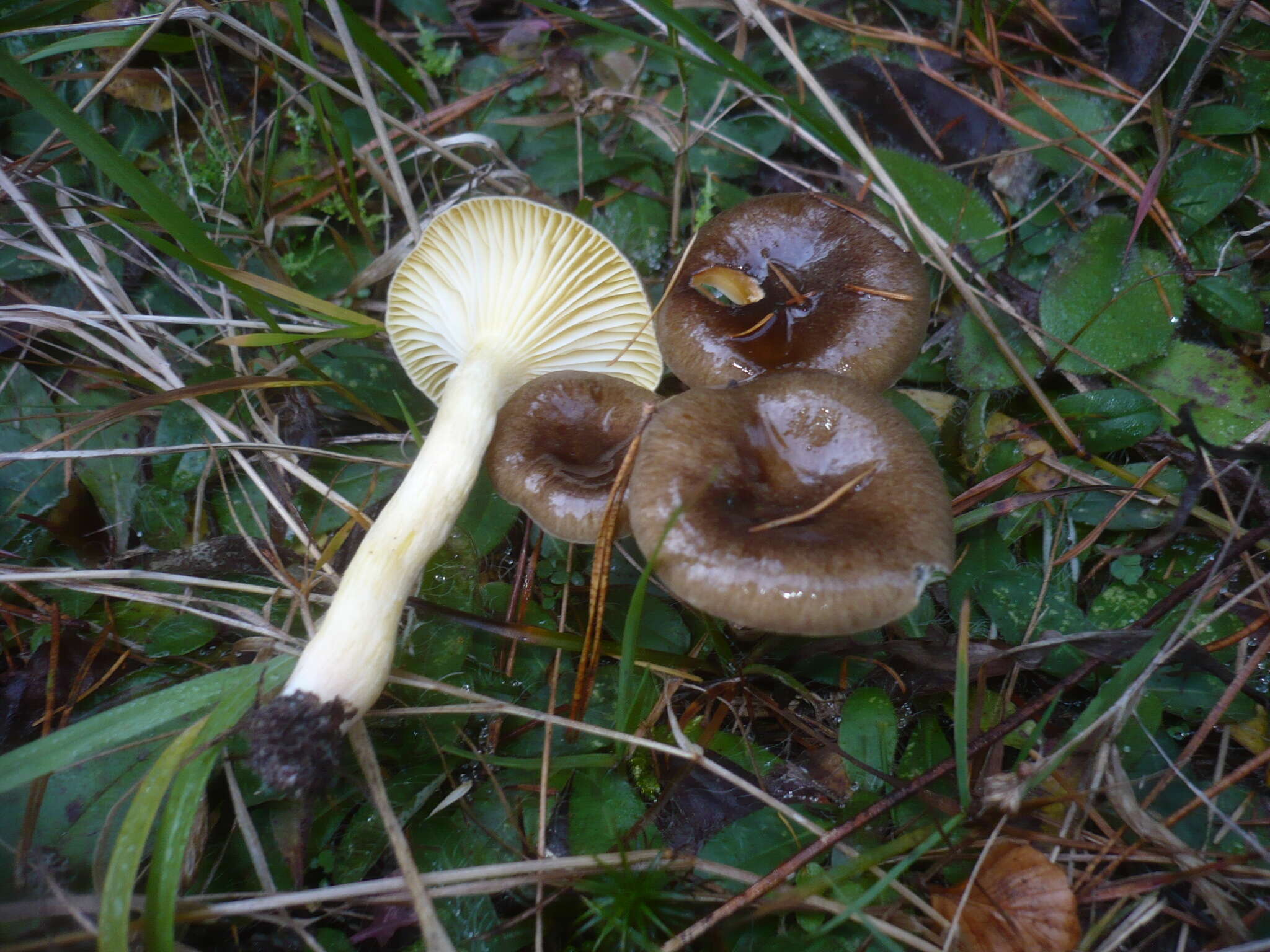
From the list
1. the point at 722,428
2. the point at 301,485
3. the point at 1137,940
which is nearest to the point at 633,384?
the point at 722,428

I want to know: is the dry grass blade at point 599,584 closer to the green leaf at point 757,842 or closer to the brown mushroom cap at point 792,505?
the brown mushroom cap at point 792,505

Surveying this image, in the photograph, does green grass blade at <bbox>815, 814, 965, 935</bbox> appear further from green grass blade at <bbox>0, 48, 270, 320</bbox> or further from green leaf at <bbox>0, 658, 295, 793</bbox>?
green grass blade at <bbox>0, 48, 270, 320</bbox>

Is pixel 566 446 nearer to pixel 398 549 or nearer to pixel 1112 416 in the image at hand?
pixel 398 549

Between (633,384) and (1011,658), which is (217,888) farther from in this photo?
(1011,658)

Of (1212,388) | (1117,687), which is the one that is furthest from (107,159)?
(1212,388)

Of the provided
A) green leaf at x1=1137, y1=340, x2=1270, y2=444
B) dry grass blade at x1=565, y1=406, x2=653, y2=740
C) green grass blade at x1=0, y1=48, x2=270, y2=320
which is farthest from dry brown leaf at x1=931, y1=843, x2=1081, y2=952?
green grass blade at x1=0, y1=48, x2=270, y2=320
